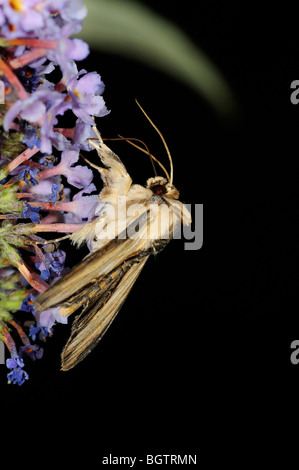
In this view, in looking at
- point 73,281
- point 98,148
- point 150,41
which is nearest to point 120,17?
point 150,41

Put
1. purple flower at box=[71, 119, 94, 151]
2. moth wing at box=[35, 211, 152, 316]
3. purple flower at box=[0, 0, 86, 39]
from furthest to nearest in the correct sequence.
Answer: purple flower at box=[71, 119, 94, 151]
moth wing at box=[35, 211, 152, 316]
purple flower at box=[0, 0, 86, 39]

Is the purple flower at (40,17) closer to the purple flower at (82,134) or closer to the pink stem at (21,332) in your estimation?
the purple flower at (82,134)

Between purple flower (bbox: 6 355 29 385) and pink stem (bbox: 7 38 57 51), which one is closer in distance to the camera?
pink stem (bbox: 7 38 57 51)

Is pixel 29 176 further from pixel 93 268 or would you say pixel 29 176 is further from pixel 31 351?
pixel 31 351

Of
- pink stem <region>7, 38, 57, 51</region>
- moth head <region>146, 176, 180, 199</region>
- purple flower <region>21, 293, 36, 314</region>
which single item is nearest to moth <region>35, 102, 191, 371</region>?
moth head <region>146, 176, 180, 199</region>

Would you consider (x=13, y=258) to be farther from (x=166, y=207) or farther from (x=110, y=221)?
(x=166, y=207)

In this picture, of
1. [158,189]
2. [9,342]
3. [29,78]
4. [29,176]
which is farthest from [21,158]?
[9,342]

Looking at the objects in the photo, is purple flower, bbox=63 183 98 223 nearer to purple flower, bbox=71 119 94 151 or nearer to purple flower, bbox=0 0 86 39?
purple flower, bbox=71 119 94 151
